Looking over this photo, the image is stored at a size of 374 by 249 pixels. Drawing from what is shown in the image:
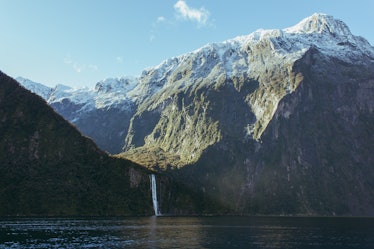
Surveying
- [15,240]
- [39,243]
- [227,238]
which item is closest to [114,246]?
[39,243]

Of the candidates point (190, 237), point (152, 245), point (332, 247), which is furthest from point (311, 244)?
point (152, 245)

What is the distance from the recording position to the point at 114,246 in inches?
4109

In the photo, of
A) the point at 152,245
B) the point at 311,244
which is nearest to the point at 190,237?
the point at 152,245

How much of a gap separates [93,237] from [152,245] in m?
25.0

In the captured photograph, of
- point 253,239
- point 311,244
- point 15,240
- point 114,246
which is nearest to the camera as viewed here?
point 114,246

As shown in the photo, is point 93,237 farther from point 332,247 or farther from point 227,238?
point 332,247

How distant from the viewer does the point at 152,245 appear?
108000 millimetres

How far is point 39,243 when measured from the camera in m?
108

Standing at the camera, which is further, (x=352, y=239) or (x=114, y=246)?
(x=352, y=239)

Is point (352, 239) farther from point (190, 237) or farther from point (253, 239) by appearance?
point (190, 237)

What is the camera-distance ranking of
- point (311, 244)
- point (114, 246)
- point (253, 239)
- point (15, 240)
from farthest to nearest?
point (253, 239) → point (311, 244) → point (15, 240) → point (114, 246)

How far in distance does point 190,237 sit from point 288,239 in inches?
1161

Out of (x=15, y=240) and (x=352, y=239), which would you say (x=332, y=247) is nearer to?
(x=352, y=239)

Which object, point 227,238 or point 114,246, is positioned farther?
point 227,238
